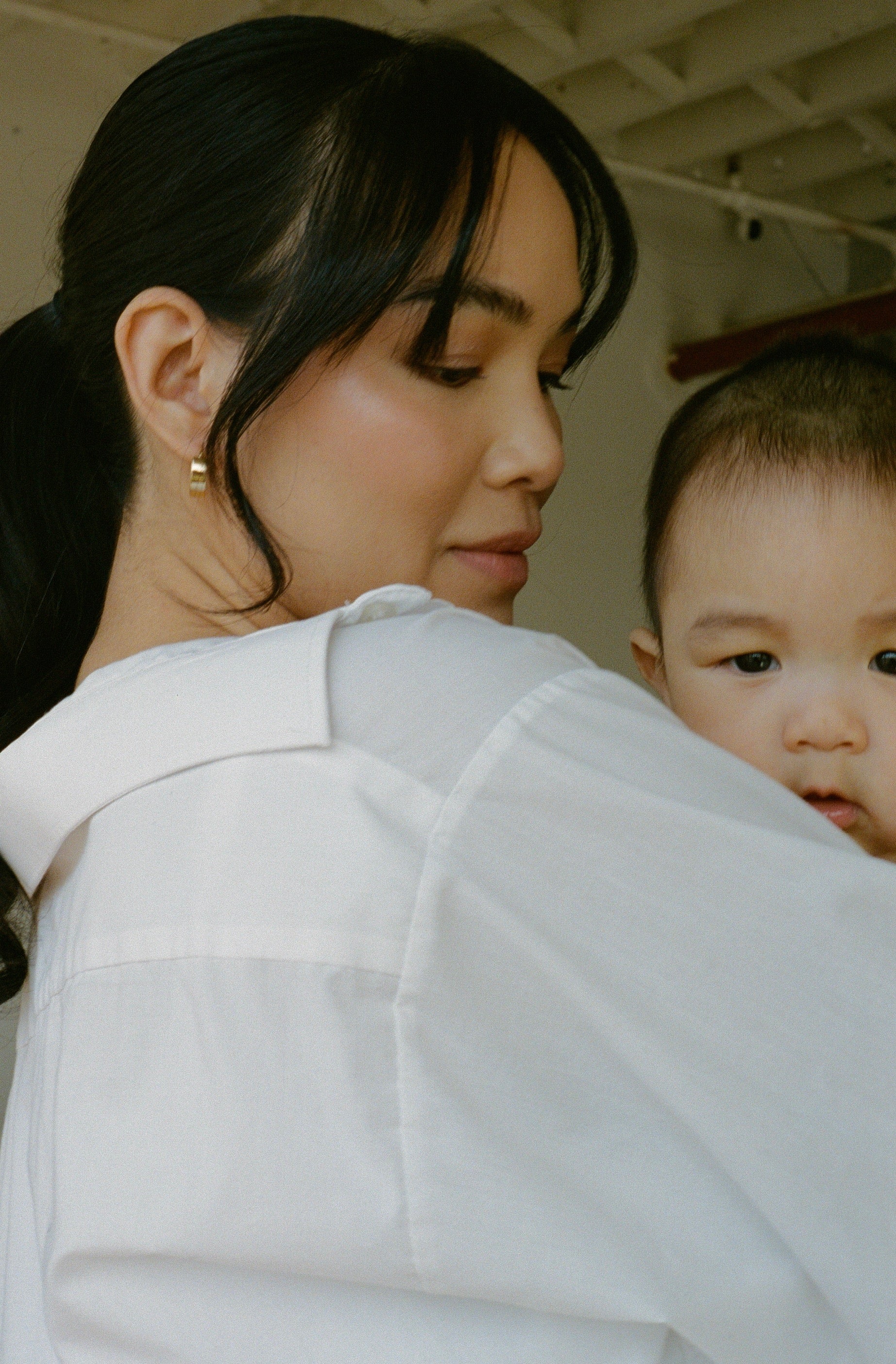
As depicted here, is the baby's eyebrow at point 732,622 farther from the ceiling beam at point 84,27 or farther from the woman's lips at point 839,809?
the ceiling beam at point 84,27

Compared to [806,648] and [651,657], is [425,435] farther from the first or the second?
[651,657]

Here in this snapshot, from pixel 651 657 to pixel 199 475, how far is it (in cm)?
73

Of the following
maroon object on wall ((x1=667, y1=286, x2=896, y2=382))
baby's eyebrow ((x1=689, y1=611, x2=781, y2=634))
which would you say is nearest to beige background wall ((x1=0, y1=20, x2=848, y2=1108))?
maroon object on wall ((x1=667, y1=286, x2=896, y2=382))

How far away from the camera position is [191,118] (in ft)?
4.23

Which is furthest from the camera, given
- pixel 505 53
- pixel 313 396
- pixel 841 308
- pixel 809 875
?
pixel 841 308

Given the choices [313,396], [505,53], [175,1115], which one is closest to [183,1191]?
[175,1115]

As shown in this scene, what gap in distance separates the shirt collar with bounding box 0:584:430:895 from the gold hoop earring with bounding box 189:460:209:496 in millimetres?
196

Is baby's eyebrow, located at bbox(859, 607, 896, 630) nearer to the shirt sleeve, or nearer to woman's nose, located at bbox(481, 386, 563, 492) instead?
woman's nose, located at bbox(481, 386, 563, 492)

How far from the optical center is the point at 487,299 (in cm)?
126

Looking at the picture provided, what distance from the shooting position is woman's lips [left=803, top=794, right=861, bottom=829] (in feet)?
4.86

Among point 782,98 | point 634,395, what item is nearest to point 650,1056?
point 782,98

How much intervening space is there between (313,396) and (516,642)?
38 cm

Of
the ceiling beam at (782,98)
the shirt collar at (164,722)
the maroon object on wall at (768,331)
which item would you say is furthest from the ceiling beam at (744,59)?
the shirt collar at (164,722)

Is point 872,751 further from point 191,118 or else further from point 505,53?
point 505,53
